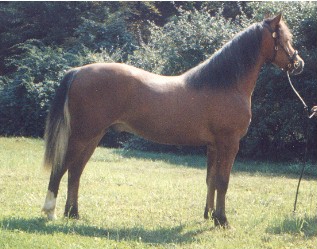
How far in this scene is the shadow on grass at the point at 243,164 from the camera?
12.6m

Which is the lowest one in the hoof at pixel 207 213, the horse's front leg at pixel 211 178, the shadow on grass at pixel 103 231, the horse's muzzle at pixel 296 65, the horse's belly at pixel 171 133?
the shadow on grass at pixel 103 231

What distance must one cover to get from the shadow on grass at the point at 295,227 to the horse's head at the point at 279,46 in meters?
2.06

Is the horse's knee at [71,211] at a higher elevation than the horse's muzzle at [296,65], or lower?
lower

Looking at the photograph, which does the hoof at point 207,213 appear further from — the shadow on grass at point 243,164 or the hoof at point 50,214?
the shadow on grass at point 243,164

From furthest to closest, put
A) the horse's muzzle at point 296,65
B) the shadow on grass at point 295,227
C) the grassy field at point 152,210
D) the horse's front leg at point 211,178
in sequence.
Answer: the horse's front leg at point 211,178 < the horse's muzzle at point 296,65 < the shadow on grass at point 295,227 < the grassy field at point 152,210

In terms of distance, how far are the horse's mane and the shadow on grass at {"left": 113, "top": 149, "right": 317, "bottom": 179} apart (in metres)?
6.17

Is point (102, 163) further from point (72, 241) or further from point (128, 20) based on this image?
point (128, 20)

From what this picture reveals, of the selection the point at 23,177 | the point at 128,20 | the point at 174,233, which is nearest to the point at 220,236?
the point at 174,233

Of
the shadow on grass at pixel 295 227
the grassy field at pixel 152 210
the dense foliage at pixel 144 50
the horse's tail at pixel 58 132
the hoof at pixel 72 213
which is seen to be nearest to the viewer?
the grassy field at pixel 152 210

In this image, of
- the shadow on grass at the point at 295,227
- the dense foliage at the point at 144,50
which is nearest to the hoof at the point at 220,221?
the shadow on grass at the point at 295,227

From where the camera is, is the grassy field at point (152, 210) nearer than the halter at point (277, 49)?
Yes

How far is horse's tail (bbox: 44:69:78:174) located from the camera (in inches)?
238

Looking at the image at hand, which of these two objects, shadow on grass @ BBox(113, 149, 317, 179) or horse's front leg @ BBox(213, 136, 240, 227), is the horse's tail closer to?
horse's front leg @ BBox(213, 136, 240, 227)

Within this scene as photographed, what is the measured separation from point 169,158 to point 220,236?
8755mm
